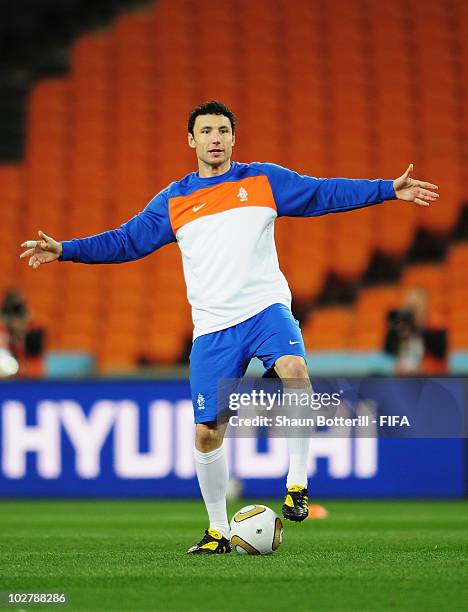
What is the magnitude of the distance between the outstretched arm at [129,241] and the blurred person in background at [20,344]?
4.54m

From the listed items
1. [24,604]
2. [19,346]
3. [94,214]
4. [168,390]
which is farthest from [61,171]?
[24,604]

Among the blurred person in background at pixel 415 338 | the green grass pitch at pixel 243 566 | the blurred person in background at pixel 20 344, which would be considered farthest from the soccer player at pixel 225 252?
the blurred person in background at pixel 20 344

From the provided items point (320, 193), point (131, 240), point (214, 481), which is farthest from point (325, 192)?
point (214, 481)

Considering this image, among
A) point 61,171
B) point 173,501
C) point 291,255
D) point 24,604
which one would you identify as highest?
point 61,171

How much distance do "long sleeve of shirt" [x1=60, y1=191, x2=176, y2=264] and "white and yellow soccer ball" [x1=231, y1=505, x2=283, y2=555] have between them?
130cm

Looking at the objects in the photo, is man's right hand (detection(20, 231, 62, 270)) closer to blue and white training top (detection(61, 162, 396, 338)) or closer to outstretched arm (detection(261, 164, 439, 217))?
blue and white training top (detection(61, 162, 396, 338))

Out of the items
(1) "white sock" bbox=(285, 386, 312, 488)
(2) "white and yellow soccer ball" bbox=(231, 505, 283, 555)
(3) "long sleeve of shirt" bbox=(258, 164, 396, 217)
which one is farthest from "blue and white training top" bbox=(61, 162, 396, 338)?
(2) "white and yellow soccer ball" bbox=(231, 505, 283, 555)

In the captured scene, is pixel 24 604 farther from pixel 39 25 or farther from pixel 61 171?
pixel 39 25

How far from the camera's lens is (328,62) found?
47.8 feet

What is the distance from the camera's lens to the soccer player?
5414mm

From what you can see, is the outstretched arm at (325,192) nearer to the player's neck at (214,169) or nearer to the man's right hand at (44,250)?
the player's neck at (214,169)

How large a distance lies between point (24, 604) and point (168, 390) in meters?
5.62

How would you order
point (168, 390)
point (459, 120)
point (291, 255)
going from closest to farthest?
point (168, 390) < point (291, 255) < point (459, 120)

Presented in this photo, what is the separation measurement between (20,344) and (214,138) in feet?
17.1
